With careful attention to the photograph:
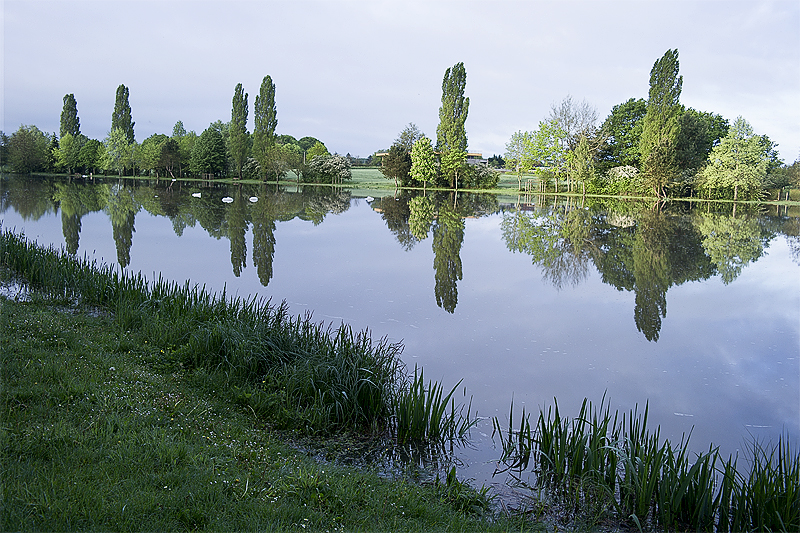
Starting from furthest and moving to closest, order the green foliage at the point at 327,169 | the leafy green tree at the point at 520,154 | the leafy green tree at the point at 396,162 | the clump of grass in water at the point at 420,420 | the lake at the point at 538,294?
the green foliage at the point at 327,169, the leafy green tree at the point at 396,162, the leafy green tree at the point at 520,154, the lake at the point at 538,294, the clump of grass in water at the point at 420,420

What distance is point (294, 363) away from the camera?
17.2ft

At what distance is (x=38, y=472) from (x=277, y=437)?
5.51 ft

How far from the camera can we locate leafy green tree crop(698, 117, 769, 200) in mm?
33844

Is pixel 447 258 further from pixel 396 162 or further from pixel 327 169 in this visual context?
pixel 327 169

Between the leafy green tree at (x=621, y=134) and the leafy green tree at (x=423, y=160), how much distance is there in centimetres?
1331

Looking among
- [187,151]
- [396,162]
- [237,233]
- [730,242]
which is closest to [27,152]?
[187,151]

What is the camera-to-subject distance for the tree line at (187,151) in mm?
49812

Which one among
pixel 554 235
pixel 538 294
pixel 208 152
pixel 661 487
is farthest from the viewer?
pixel 208 152

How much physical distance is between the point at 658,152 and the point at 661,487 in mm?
35327

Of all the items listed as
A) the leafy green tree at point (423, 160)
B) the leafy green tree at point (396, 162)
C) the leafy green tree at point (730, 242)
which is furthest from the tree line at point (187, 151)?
the leafy green tree at point (730, 242)

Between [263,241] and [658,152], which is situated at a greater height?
[658,152]

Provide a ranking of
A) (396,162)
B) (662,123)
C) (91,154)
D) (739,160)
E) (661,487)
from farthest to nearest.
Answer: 1. (91,154)
2. (396,162)
3. (662,123)
4. (739,160)
5. (661,487)

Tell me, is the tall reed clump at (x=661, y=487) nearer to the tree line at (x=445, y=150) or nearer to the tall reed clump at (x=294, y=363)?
the tall reed clump at (x=294, y=363)

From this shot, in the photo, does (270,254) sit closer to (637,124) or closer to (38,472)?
(38,472)
